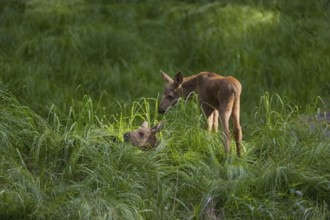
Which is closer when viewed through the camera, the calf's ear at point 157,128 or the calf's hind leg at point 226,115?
the calf's hind leg at point 226,115

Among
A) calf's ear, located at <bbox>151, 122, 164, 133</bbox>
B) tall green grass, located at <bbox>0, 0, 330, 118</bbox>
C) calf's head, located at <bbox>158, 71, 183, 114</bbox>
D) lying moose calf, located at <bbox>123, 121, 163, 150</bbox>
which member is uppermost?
calf's head, located at <bbox>158, 71, 183, 114</bbox>

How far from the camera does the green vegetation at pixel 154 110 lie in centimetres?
704

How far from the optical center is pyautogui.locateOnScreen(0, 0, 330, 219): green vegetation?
7.04 m

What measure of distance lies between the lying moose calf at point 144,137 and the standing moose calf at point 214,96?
324mm

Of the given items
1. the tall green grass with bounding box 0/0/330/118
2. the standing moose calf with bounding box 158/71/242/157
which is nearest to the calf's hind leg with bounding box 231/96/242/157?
the standing moose calf with bounding box 158/71/242/157

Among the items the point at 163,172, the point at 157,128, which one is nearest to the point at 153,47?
the point at 157,128

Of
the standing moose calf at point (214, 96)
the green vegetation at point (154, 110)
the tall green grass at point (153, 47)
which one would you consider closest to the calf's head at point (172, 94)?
the standing moose calf at point (214, 96)

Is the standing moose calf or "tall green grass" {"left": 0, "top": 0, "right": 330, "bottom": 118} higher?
the standing moose calf

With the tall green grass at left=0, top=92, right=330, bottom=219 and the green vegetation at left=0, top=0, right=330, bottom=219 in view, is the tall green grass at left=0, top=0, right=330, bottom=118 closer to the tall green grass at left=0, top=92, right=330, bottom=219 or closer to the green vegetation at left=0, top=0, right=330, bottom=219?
the green vegetation at left=0, top=0, right=330, bottom=219

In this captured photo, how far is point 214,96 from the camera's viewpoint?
799cm

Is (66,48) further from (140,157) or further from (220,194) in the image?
(220,194)

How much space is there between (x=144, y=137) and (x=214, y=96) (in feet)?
2.43

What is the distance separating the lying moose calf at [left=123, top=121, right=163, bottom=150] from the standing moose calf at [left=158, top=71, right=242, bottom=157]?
324mm

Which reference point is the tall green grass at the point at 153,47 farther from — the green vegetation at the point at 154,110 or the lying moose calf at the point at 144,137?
the lying moose calf at the point at 144,137
